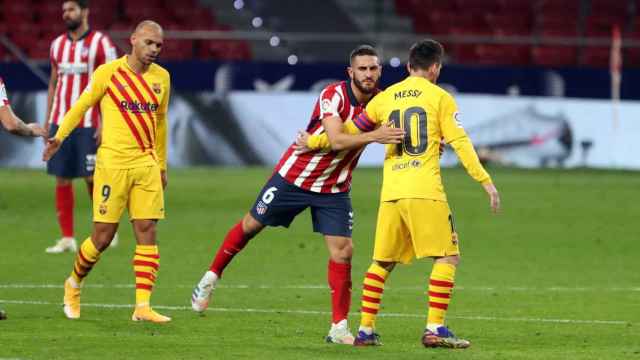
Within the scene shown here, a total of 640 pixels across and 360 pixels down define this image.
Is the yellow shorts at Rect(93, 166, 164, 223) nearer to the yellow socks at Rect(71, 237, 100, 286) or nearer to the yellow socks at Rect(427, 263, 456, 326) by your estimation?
the yellow socks at Rect(71, 237, 100, 286)

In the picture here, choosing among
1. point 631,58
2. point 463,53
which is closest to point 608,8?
point 631,58

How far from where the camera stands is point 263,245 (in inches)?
632

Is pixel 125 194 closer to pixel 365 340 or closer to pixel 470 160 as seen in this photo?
pixel 365 340

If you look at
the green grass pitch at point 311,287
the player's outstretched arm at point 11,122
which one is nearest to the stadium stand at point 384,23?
the green grass pitch at point 311,287

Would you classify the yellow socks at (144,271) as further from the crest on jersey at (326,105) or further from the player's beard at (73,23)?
the player's beard at (73,23)

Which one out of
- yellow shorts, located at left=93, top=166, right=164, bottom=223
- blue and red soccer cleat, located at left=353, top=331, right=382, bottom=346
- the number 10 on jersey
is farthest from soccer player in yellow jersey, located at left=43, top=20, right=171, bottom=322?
the number 10 on jersey

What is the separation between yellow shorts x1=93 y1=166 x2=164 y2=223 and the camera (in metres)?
10.6

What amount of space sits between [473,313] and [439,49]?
2553 mm

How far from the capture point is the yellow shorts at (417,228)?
9383mm

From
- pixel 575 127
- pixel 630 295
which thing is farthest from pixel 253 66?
pixel 630 295

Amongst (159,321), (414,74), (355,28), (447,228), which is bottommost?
(159,321)

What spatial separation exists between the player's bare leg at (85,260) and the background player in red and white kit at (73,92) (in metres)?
3.95

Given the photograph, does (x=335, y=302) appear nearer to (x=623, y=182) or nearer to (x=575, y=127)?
(x=623, y=182)

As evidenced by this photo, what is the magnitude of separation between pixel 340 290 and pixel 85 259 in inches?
77.4
